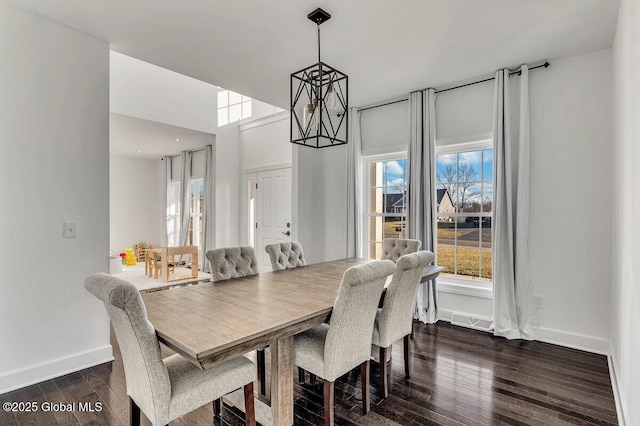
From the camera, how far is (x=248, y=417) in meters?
1.72

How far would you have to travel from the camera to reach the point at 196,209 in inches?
300

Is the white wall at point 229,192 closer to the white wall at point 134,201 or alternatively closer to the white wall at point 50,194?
the white wall at point 134,201

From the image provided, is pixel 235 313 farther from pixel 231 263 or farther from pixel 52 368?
pixel 52 368

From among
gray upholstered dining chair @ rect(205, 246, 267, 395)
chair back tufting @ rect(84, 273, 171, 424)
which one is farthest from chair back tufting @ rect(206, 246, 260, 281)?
chair back tufting @ rect(84, 273, 171, 424)

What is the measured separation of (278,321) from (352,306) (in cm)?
45

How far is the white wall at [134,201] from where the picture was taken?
8.17m

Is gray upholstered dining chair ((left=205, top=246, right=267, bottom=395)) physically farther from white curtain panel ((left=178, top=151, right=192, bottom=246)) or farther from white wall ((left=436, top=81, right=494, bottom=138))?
white curtain panel ((left=178, top=151, right=192, bottom=246))

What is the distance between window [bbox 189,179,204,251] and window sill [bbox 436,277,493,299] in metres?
5.52

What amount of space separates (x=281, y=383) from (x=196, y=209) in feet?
21.4

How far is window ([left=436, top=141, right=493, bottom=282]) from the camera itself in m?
3.70

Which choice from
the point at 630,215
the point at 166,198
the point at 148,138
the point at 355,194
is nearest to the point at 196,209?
the point at 166,198

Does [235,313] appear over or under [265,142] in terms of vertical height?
under

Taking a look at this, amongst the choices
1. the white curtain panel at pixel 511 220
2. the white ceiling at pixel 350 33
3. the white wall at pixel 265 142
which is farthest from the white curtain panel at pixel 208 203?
the white curtain panel at pixel 511 220

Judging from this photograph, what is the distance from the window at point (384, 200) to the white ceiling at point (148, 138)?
3443mm
